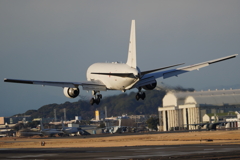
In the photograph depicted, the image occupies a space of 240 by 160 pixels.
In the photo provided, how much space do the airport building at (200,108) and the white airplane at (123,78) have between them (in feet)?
319

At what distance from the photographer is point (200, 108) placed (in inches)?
6531

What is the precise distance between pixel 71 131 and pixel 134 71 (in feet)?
376

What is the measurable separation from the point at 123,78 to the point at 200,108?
114 meters

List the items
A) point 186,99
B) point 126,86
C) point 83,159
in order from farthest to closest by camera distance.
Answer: point 186,99, point 126,86, point 83,159

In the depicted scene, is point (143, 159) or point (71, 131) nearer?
point (143, 159)


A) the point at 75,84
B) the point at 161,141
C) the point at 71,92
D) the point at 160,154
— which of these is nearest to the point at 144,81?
the point at 75,84

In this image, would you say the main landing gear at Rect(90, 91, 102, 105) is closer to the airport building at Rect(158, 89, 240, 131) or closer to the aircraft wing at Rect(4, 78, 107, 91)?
the aircraft wing at Rect(4, 78, 107, 91)

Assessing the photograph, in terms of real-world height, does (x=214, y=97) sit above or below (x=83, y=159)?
above

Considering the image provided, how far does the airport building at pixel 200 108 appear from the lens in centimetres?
16312

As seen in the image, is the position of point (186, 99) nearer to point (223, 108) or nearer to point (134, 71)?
point (223, 108)

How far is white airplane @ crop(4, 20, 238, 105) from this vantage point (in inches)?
2184

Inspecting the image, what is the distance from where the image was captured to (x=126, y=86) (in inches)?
2264

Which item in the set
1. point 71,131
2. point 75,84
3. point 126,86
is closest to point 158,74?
point 126,86

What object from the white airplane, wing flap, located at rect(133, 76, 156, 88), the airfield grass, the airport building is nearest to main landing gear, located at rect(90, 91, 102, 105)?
the white airplane
